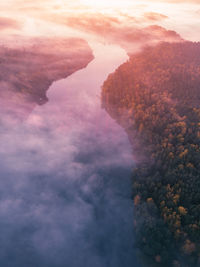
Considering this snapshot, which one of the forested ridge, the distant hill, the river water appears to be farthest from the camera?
the distant hill

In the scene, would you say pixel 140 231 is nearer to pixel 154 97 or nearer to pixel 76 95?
pixel 154 97

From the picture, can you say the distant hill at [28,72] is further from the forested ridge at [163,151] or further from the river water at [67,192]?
the forested ridge at [163,151]

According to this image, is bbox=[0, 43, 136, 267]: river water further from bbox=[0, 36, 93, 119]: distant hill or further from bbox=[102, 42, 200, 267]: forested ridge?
bbox=[0, 36, 93, 119]: distant hill

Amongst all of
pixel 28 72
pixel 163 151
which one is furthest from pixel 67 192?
pixel 28 72

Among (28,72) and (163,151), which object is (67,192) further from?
(28,72)

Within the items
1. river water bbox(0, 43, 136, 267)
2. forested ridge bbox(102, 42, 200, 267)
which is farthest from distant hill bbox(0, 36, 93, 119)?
forested ridge bbox(102, 42, 200, 267)

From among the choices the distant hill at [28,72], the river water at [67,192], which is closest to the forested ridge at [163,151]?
the river water at [67,192]
